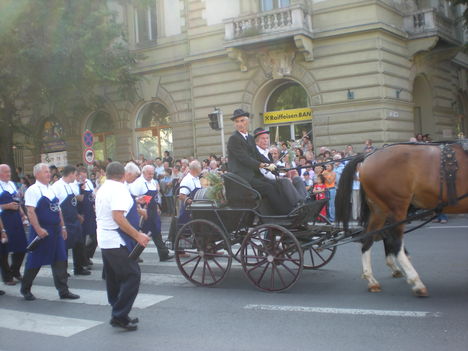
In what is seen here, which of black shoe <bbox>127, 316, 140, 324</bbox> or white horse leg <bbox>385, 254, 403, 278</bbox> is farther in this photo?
white horse leg <bbox>385, 254, 403, 278</bbox>

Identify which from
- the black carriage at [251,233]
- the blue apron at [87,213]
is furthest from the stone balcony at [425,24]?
the blue apron at [87,213]

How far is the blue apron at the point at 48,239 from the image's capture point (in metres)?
7.19

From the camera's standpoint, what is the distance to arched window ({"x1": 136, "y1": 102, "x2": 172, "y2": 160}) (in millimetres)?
23781

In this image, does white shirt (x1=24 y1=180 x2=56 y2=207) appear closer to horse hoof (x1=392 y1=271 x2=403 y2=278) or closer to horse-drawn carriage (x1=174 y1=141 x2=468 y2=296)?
horse-drawn carriage (x1=174 y1=141 x2=468 y2=296)

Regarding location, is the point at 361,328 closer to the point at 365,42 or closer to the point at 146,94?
the point at 365,42

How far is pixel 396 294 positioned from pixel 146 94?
743 inches

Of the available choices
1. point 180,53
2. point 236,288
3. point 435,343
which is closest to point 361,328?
point 435,343

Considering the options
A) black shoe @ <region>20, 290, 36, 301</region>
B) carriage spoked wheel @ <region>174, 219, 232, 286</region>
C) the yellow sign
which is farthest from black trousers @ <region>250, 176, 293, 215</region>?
the yellow sign

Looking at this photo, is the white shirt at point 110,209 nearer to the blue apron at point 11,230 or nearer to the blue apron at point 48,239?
the blue apron at point 48,239

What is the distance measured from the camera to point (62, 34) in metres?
19.2

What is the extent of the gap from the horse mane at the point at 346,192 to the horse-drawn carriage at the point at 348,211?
0.01m

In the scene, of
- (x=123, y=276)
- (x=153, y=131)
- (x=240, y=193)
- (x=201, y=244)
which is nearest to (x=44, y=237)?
(x=201, y=244)

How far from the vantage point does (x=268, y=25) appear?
19.3 m

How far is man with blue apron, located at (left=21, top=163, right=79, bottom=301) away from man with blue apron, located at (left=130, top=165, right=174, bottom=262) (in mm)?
2236
